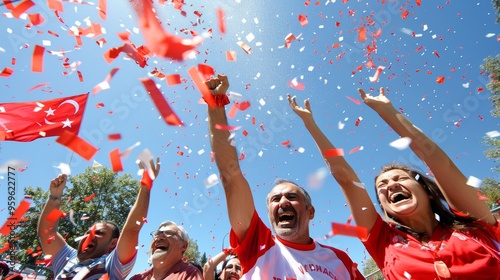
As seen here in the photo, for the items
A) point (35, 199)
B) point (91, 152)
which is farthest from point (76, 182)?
point (91, 152)

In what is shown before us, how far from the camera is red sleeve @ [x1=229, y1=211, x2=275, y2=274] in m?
2.23

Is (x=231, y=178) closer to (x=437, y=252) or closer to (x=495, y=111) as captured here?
(x=437, y=252)

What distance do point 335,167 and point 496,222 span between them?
1.25 metres

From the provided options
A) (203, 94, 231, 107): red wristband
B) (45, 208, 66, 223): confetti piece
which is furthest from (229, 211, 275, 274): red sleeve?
(45, 208, 66, 223): confetti piece

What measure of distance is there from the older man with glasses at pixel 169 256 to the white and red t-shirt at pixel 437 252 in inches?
79.3

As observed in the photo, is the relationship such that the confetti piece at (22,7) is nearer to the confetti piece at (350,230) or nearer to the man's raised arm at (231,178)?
the man's raised arm at (231,178)

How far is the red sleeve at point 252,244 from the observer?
7.30 ft

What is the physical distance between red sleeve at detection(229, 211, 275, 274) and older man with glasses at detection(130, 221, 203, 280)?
1283mm

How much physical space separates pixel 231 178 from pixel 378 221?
129 centimetres

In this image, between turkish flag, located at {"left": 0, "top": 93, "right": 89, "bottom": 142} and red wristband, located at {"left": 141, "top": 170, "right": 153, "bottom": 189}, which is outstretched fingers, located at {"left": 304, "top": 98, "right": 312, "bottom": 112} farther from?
turkish flag, located at {"left": 0, "top": 93, "right": 89, "bottom": 142}

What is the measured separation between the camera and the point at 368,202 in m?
2.50

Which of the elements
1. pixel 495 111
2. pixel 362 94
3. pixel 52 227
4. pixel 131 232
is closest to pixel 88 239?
pixel 52 227

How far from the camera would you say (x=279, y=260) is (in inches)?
90.4

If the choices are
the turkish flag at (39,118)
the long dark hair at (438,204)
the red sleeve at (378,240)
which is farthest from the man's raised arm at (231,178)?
the turkish flag at (39,118)
